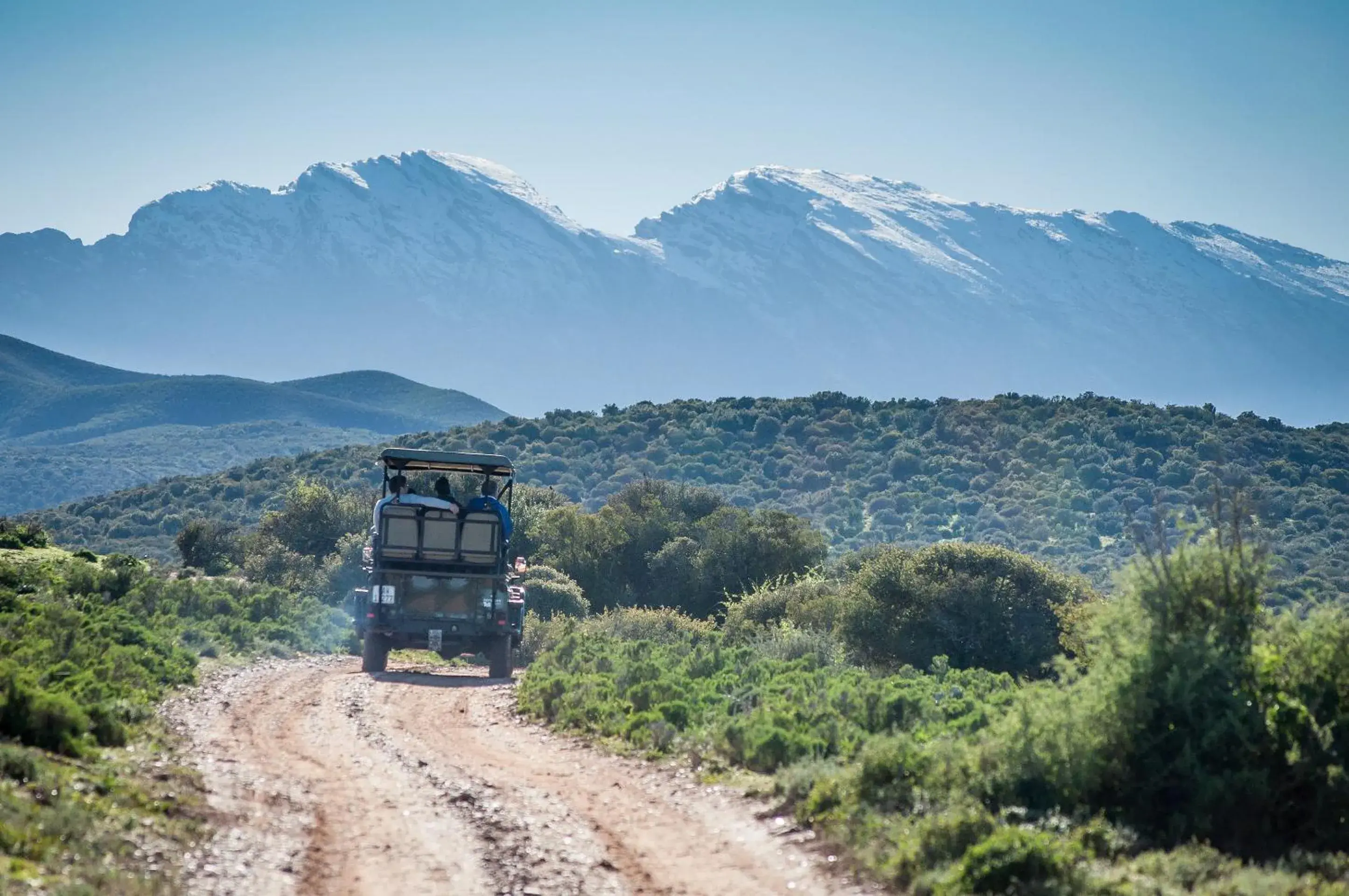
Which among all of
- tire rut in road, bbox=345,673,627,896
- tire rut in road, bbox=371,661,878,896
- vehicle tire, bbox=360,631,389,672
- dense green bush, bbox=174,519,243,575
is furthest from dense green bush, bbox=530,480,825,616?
tire rut in road, bbox=345,673,627,896

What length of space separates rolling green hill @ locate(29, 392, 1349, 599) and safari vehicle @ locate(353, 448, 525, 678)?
37278 millimetres

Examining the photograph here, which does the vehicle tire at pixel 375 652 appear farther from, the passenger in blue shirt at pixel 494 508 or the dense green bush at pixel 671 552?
the dense green bush at pixel 671 552

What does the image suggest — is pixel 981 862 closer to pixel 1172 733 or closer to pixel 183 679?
pixel 1172 733

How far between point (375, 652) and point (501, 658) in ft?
7.50

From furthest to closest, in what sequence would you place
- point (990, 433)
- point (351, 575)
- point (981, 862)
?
point (990, 433) → point (351, 575) → point (981, 862)

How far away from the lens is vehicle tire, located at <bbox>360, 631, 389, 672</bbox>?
24.8 metres

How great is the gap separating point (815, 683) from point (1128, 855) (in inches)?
287

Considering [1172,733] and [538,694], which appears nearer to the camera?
[1172,733]

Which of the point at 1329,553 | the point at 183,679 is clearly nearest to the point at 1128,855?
the point at 183,679

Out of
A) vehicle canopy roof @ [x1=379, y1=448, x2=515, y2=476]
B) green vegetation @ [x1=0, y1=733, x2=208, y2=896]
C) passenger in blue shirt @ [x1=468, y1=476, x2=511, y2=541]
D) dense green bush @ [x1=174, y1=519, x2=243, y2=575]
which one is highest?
vehicle canopy roof @ [x1=379, y1=448, x2=515, y2=476]

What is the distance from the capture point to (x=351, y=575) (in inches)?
1537

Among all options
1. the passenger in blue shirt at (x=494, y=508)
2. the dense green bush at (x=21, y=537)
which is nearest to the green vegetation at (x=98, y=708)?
the dense green bush at (x=21, y=537)

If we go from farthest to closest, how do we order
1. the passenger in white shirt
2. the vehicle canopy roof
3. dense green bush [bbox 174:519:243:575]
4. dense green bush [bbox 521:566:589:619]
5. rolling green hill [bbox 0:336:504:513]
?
rolling green hill [bbox 0:336:504:513] → dense green bush [bbox 174:519:243:575] → dense green bush [bbox 521:566:589:619] → the vehicle canopy roof → the passenger in white shirt

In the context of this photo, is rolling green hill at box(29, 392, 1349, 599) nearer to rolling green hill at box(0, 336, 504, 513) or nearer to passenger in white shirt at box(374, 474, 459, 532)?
rolling green hill at box(0, 336, 504, 513)
